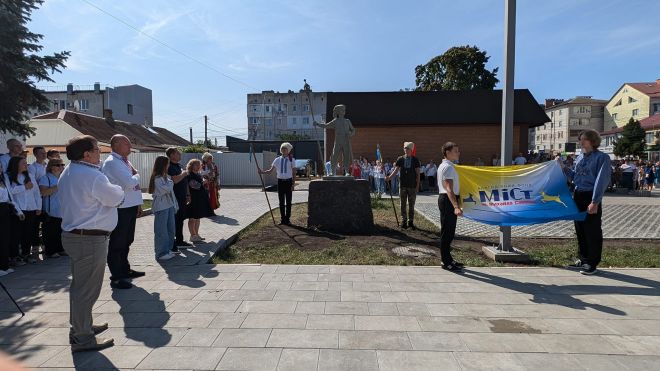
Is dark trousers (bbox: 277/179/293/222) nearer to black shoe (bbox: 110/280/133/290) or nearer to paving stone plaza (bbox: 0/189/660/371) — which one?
paving stone plaza (bbox: 0/189/660/371)

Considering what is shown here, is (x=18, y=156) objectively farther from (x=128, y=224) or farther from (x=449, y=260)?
(x=449, y=260)

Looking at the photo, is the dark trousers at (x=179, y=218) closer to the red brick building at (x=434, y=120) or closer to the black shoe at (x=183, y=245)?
the black shoe at (x=183, y=245)

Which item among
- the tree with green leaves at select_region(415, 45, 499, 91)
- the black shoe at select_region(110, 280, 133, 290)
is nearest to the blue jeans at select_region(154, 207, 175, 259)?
the black shoe at select_region(110, 280, 133, 290)

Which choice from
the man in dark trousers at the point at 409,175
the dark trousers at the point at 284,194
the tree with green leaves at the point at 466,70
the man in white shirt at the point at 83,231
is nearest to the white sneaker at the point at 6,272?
the man in white shirt at the point at 83,231

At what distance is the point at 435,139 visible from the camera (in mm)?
26422

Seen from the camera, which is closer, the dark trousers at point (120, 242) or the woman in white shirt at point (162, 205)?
the dark trousers at point (120, 242)

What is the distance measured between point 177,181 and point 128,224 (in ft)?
6.22

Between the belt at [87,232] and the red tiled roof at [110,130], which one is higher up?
the red tiled roof at [110,130]

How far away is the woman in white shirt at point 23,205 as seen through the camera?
267 inches

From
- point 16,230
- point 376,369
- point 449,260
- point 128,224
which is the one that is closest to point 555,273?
point 449,260

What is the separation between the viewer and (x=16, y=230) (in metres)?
6.84

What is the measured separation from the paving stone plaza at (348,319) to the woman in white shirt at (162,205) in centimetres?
43

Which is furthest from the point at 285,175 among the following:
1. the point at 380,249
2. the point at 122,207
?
the point at 122,207

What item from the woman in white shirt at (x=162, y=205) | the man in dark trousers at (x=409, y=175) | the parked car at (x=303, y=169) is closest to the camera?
the woman in white shirt at (x=162, y=205)
